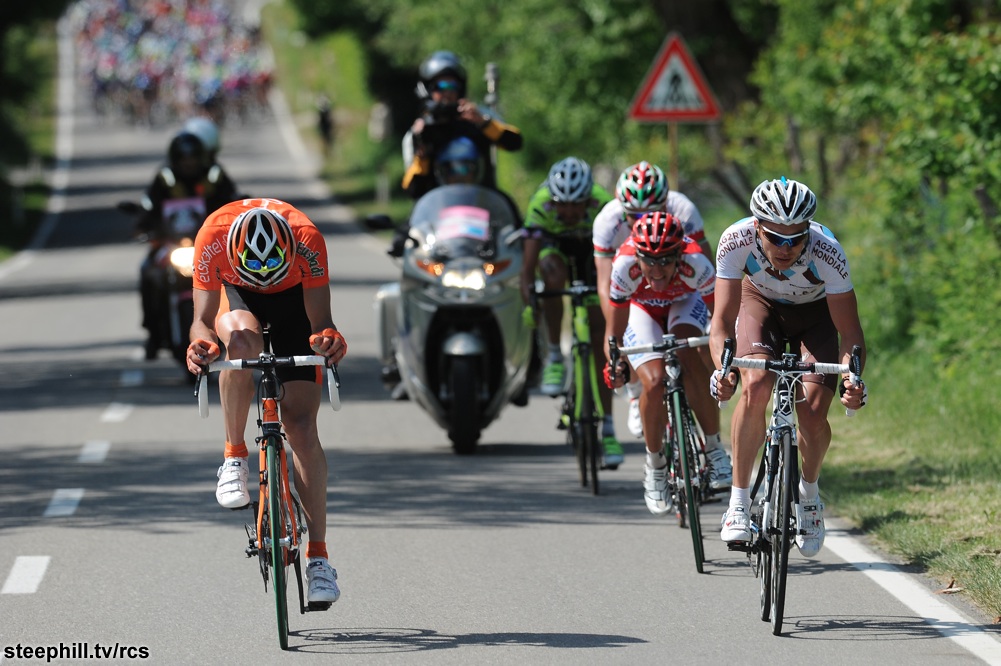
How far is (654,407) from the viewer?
953cm

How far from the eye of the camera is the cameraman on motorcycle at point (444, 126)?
13.7 metres

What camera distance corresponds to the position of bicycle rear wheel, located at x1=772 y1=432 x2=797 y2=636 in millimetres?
7426

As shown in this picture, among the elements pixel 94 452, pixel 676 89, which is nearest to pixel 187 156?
pixel 94 452

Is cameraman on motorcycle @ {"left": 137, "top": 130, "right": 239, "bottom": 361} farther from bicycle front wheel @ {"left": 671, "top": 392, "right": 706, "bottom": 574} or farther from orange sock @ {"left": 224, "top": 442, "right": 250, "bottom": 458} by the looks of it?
orange sock @ {"left": 224, "top": 442, "right": 250, "bottom": 458}

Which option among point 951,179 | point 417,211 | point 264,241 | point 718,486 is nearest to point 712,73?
point 951,179

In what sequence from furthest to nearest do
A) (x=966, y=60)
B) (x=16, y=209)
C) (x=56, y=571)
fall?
1. (x=16, y=209)
2. (x=966, y=60)
3. (x=56, y=571)

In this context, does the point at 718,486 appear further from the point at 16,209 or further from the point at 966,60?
the point at 16,209

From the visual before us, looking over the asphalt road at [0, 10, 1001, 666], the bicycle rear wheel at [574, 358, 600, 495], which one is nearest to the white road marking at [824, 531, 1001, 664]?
the asphalt road at [0, 10, 1001, 666]

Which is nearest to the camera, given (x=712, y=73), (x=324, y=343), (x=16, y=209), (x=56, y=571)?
A: (x=324, y=343)

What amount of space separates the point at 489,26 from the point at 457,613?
1155 inches

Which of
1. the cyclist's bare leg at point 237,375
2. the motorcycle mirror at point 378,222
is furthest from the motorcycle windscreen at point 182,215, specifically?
the cyclist's bare leg at point 237,375

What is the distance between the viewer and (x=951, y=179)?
1503 cm

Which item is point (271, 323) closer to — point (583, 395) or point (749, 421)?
point (749, 421)

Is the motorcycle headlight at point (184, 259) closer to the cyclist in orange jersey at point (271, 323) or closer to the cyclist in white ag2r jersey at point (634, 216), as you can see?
the cyclist in white ag2r jersey at point (634, 216)
